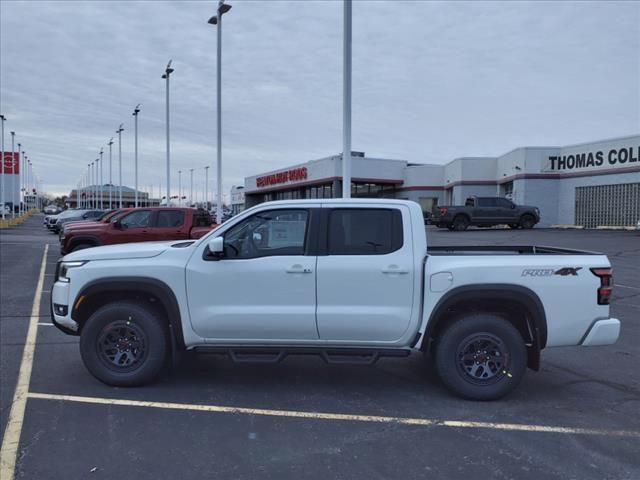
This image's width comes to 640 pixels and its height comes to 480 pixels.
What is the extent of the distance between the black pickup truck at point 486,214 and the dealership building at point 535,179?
257 cm

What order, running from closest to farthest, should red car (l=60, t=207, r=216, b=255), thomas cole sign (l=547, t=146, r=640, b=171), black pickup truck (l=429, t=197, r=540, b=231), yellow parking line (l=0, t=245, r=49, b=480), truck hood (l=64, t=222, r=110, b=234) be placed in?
1. yellow parking line (l=0, t=245, r=49, b=480)
2. red car (l=60, t=207, r=216, b=255)
3. truck hood (l=64, t=222, r=110, b=234)
4. thomas cole sign (l=547, t=146, r=640, b=171)
5. black pickup truck (l=429, t=197, r=540, b=231)

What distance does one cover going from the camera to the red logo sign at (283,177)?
155ft

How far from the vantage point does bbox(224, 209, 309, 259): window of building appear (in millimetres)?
5457

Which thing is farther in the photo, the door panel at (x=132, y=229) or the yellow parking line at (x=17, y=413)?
the door panel at (x=132, y=229)

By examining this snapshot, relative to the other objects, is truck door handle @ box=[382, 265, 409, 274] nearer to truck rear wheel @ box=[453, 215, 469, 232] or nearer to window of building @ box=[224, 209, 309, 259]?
window of building @ box=[224, 209, 309, 259]

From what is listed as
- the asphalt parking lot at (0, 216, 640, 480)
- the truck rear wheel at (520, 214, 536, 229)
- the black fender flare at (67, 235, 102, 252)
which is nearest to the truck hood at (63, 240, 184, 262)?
the asphalt parking lot at (0, 216, 640, 480)

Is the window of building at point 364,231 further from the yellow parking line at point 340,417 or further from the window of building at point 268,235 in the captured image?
the yellow parking line at point 340,417

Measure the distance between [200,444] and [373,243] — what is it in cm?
233

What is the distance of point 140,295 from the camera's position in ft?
18.6

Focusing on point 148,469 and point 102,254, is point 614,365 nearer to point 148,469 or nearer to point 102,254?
point 148,469

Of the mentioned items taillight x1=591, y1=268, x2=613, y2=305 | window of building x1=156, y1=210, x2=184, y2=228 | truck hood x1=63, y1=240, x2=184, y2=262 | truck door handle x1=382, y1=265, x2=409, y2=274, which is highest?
window of building x1=156, y1=210, x2=184, y2=228

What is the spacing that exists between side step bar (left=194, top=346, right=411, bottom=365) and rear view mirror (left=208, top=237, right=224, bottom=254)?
951 millimetres

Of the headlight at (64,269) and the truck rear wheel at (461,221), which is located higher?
the truck rear wheel at (461,221)

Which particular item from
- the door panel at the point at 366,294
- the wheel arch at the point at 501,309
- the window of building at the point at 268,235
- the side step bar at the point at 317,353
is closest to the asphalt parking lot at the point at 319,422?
the side step bar at the point at 317,353
